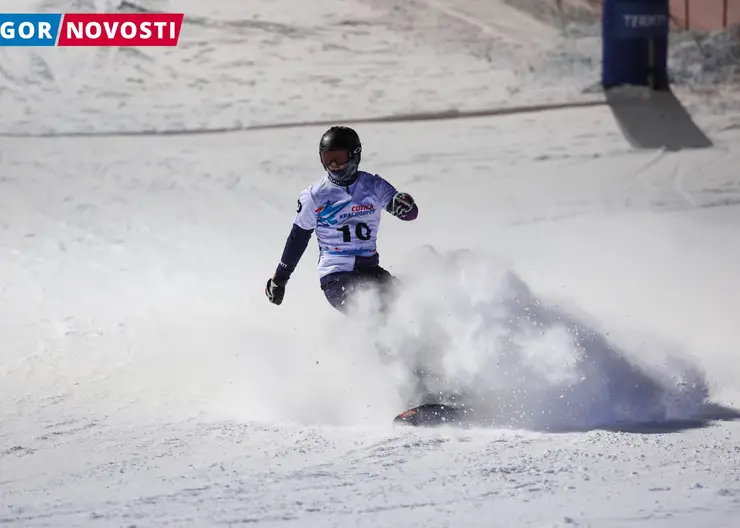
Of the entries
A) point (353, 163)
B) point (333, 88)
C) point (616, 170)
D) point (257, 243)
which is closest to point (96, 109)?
point (333, 88)

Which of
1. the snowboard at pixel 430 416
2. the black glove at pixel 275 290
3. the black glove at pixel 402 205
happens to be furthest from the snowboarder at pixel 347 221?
the snowboard at pixel 430 416

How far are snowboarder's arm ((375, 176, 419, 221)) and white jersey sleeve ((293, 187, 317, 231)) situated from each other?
363 mm

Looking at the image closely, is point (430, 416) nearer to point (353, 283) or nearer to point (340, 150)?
point (353, 283)

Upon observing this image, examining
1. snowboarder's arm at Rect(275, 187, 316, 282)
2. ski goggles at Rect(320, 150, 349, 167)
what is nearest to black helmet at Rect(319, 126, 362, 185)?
ski goggles at Rect(320, 150, 349, 167)

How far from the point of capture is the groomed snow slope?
4.45 meters

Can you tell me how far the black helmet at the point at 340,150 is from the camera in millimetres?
5648

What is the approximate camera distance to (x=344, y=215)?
589cm

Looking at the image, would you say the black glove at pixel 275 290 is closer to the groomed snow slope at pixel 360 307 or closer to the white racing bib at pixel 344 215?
the white racing bib at pixel 344 215

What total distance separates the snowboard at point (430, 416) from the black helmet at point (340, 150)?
4.32 ft

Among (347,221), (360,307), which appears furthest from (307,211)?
(360,307)

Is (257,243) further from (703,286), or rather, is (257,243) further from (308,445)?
(308,445)

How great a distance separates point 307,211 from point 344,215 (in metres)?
0.20

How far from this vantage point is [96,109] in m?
14.3

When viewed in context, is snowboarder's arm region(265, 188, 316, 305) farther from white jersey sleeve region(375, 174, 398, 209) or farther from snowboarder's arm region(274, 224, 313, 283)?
white jersey sleeve region(375, 174, 398, 209)
